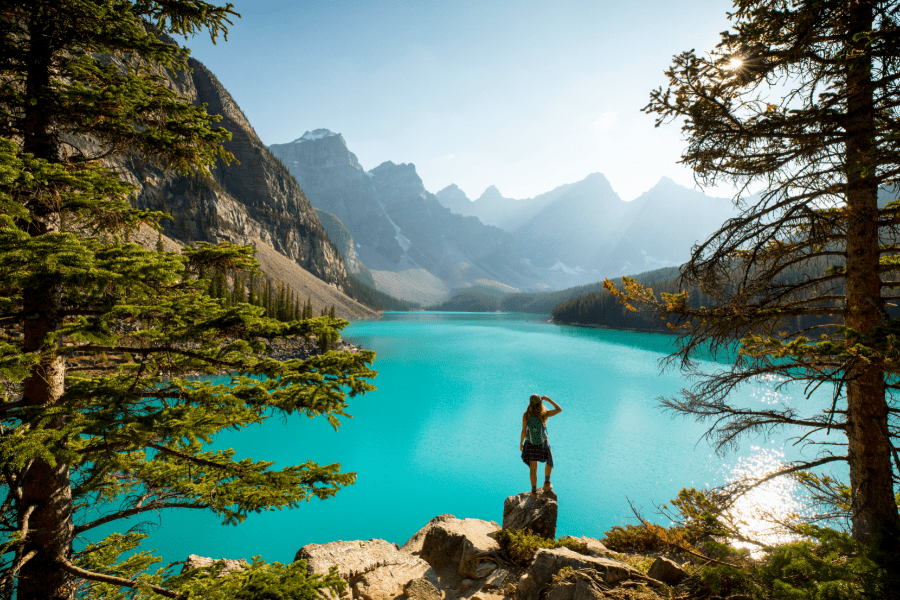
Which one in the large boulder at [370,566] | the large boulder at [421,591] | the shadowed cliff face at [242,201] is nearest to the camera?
the large boulder at [421,591]

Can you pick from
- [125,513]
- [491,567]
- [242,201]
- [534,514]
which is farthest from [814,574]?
[242,201]

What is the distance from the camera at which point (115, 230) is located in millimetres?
3773

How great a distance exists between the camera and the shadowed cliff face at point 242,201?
8044cm

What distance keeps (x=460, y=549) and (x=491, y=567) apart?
0.72 m

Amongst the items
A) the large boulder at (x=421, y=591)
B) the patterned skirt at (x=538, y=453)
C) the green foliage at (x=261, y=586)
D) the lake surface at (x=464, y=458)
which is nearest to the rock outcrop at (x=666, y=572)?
the large boulder at (x=421, y=591)

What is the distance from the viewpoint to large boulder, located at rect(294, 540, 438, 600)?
5.27m

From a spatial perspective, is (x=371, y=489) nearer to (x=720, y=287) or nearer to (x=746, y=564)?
(x=746, y=564)

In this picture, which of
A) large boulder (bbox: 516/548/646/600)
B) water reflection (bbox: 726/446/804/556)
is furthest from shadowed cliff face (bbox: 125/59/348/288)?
water reflection (bbox: 726/446/804/556)

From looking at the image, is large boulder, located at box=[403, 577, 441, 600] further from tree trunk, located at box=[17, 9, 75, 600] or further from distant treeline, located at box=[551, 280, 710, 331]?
distant treeline, located at box=[551, 280, 710, 331]

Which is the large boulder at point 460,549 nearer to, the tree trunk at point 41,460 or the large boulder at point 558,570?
the large boulder at point 558,570

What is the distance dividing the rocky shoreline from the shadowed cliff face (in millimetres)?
87924

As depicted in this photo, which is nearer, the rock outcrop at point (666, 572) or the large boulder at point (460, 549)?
the rock outcrop at point (666, 572)

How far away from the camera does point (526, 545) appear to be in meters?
5.98

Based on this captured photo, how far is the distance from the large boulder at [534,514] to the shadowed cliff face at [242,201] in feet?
291
